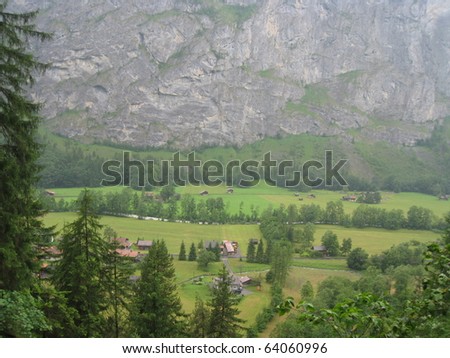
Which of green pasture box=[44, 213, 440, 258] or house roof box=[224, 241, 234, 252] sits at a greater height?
green pasture box=[44, 213, 440, 258]

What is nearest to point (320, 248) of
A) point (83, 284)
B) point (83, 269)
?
point (83, 284)

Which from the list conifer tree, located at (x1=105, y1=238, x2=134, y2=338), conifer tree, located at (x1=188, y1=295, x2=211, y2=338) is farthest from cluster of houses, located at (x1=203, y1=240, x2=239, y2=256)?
conifer tree, located at (x1=105, y1=238, x2=134, y2=338)

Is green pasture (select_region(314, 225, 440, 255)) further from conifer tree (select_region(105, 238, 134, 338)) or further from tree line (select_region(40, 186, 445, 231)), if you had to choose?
conifer tree (select_region(105, 238, 134, 338))

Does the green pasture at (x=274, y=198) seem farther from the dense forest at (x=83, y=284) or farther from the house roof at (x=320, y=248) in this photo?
the dense forest at (x=83, y=284)

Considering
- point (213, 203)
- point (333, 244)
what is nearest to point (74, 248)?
point (333, 244)

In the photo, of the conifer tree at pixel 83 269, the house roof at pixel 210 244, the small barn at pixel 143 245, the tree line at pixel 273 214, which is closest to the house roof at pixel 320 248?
the house roof at pixel 210 244
